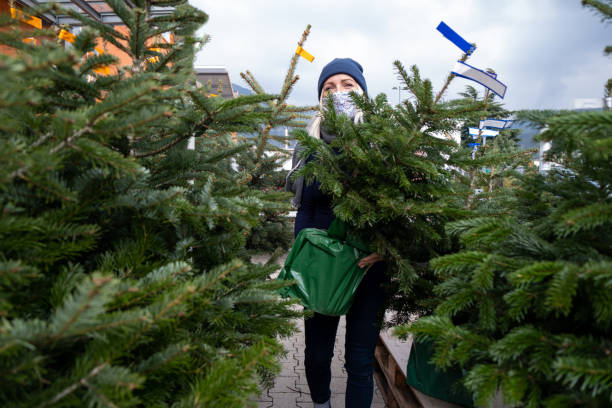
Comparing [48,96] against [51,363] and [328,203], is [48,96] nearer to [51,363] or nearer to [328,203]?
[51,363]

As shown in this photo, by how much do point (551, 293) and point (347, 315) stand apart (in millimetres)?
1611

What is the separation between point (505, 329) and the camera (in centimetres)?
120

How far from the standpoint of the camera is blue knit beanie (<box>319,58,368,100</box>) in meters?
2.77

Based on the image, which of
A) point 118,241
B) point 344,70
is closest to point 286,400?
point 118,241

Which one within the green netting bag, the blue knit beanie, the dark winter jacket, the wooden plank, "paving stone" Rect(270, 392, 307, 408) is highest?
the blue knit beanie

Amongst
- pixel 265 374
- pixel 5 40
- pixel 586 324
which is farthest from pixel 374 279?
pixel 5 40

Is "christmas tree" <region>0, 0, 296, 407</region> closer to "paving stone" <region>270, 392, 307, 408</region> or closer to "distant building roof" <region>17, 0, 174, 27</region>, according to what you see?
"distant building roof" <region>17, 0, 174, 27</region>

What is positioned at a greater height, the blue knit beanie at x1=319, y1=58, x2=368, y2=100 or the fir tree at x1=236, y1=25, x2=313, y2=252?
the blue knit beanie at x1=319, y1=58, x2=368, y2=100

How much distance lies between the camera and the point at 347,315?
245 centimetres

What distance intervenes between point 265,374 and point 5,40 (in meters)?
1.43

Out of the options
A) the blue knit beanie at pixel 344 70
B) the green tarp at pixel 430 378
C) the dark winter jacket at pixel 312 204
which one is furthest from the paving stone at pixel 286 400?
the blue knit beanie at pixel 344 70

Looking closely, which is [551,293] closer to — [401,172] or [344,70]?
[401,172]

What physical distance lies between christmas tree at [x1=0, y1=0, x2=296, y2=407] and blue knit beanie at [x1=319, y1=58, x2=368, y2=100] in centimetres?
144

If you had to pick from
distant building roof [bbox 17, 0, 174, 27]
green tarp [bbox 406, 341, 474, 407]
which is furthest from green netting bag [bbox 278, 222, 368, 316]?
distant building roof [bbox 17, 0, 174, 27]
